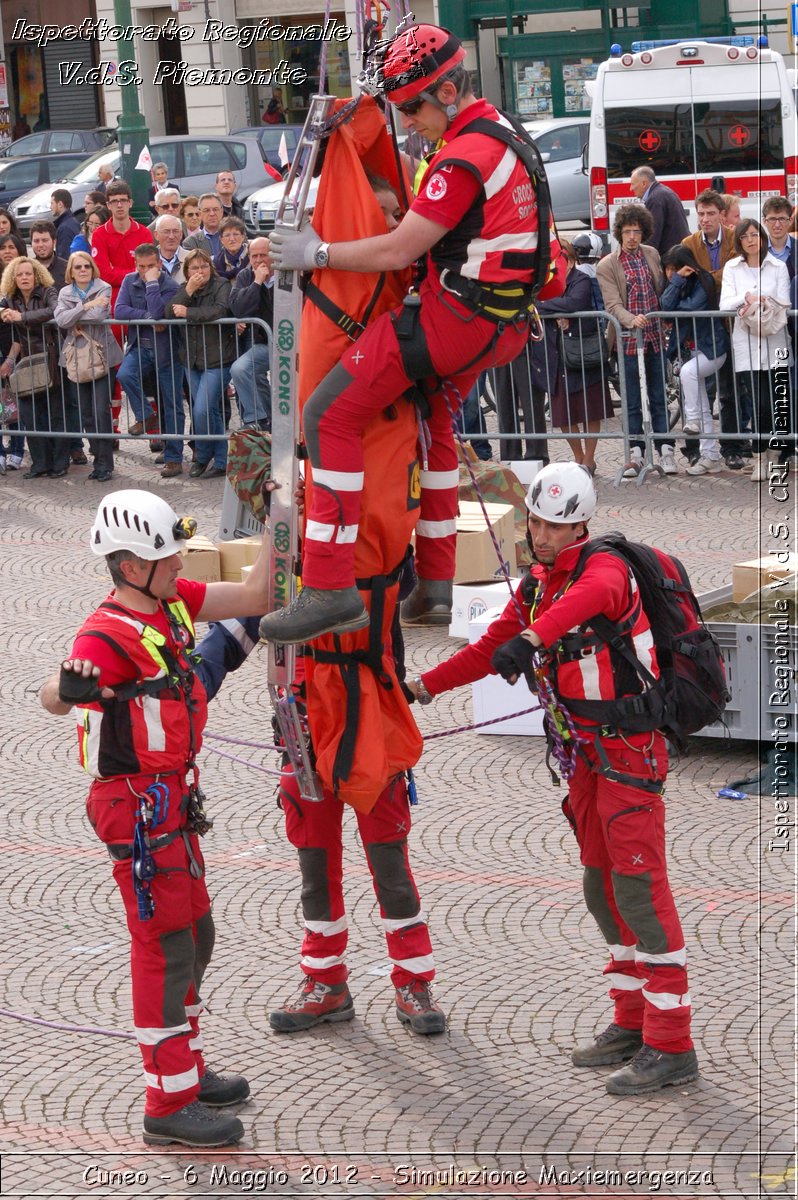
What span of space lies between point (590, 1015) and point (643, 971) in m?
0.60

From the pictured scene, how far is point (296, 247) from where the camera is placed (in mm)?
5441

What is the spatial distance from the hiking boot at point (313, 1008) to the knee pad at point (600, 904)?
1012 millimetres

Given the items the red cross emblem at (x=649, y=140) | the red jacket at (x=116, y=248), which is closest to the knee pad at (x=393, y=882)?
the red jacket at (x=116, y=248)

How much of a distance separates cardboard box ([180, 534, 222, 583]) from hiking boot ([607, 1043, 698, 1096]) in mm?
5779

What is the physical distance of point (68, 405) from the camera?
49.2 feet

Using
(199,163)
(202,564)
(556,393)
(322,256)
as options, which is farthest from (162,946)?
(199,163)

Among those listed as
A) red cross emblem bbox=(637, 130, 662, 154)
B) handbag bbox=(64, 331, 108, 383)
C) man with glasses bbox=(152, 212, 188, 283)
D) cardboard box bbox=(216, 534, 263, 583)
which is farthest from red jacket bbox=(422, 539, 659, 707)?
red cross emblem bbox=(637, 130, 662, 154)

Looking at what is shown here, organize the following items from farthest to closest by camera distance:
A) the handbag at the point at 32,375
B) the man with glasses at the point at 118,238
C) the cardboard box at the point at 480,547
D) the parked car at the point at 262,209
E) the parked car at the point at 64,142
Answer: the parked car at the point at 64,142, the parked car at the point at 262,209, the man with glasses at the point at 118,238, the handbag at the point at 32,375, the cardboard box at the point at 480,547

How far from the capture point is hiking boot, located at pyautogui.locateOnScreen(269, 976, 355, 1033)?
609cm

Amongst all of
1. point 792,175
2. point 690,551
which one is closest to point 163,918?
point 690,551

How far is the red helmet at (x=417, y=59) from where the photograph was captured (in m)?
5.24

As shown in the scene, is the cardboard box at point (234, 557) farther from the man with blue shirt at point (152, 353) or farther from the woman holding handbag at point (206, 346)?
the man with blue shirt at point (152, 353)

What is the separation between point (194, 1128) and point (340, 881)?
3.82 feet

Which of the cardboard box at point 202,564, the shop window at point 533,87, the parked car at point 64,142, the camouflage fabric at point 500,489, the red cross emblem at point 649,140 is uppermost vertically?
the shop window at point 533,87
